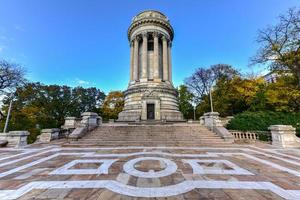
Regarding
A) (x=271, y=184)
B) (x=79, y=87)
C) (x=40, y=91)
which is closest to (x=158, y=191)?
(x=271, y=184)

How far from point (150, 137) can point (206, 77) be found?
996 inches

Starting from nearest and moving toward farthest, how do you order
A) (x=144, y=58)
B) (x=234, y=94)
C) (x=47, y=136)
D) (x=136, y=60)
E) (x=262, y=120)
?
(x=47, y=136)
(x=262, y=120)
(x=234, y=94)
(x=144, y=58)
(x=136, y=60)

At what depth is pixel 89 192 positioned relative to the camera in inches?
141

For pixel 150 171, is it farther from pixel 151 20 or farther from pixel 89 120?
pixel 151 20

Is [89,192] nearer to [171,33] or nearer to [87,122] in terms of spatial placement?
[87,122]

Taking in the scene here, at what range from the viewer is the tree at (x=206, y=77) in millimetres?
32031

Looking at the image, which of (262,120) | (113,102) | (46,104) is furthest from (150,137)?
(113,102)

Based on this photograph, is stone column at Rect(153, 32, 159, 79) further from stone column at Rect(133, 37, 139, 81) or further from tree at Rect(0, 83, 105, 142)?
tree at Rect(0, 83, 105, 142)

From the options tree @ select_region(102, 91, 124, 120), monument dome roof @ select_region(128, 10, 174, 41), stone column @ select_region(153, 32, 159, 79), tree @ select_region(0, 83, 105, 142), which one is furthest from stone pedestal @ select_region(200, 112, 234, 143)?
tree @ select_region(102, 91, 124, 120)

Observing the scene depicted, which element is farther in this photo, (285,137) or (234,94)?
(234,94)

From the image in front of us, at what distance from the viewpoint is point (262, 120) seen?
14.9 meters

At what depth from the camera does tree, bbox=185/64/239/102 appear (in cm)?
3203

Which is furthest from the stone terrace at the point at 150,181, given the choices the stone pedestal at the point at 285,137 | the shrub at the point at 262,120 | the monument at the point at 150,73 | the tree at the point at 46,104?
the tree at the point at 46,104

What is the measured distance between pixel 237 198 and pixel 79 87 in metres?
45.2
